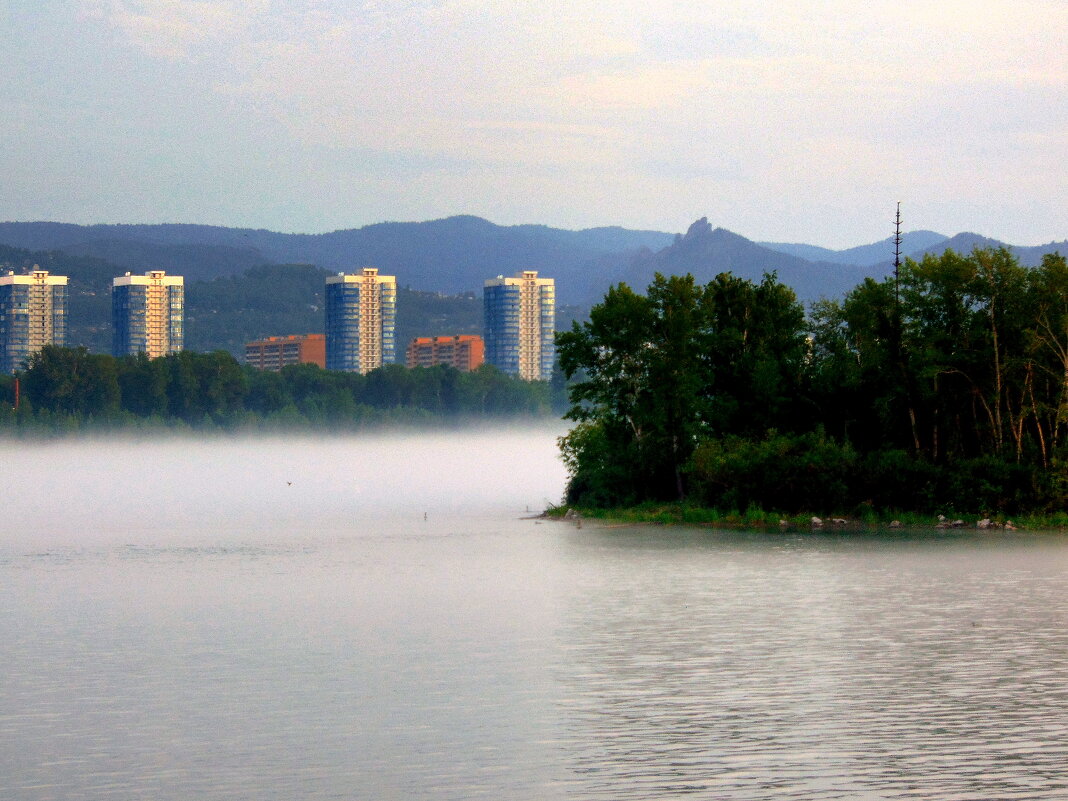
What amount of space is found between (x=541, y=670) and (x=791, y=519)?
1847 inches

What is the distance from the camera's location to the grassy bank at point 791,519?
72875 mm

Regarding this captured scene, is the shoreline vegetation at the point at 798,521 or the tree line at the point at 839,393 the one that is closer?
the shoreline vegetation at the point at 798,521

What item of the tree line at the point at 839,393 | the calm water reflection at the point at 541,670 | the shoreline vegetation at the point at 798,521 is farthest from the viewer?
the tree line at the point at 839,393

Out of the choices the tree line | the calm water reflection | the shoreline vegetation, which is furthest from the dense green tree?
the calm water reflection

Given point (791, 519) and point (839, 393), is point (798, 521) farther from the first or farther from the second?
point (839, 393)

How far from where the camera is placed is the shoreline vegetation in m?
72.8

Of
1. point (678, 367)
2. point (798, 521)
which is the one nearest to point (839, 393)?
point (798, 521)

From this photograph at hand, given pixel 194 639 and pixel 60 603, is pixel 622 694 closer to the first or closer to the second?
pixel 194 639

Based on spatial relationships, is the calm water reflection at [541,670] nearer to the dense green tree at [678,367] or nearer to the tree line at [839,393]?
the tree line at [839,393]

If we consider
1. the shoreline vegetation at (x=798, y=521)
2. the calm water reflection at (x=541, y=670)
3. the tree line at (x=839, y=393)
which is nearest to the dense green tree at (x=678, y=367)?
the tree line at (x=839, y=393)

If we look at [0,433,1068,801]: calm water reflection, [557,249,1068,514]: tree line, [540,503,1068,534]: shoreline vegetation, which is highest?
[557,249,1068,514]: tree line

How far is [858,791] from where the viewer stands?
67.7ft

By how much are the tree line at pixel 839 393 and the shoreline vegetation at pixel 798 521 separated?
0.95 m

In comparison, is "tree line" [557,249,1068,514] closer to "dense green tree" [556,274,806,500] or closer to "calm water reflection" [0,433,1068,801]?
"dense green tree" [556,274,806,500]
